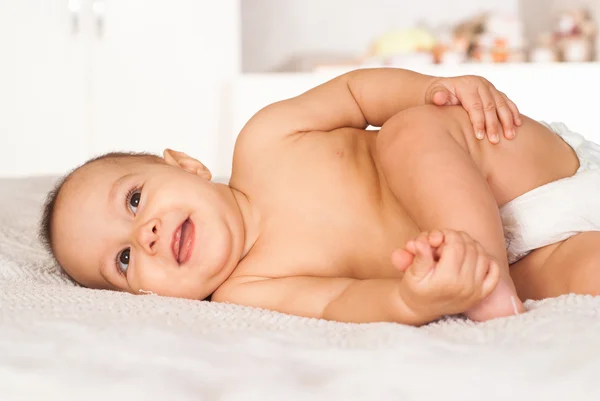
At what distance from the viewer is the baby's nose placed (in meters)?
1.07

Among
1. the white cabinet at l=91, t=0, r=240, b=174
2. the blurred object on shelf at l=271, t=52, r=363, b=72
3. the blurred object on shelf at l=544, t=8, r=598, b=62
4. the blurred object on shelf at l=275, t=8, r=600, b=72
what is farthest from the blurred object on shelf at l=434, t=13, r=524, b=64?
the white cabinet at l=91, t=0, r=240, b=174

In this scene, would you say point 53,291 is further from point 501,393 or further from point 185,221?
point 501,393

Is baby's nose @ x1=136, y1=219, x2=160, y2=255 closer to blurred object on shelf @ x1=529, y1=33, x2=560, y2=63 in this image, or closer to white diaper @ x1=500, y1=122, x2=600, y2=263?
white diaper @ x1=500, y1=122, x2=600, y2=263

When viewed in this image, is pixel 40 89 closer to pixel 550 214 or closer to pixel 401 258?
pixel 550 214

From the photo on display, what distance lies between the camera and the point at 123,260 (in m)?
1.14

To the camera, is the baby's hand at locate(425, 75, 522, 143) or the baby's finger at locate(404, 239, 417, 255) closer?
the baby's finger at locate(404, 239, 417, 255)

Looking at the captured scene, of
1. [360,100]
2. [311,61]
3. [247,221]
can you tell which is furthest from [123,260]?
[311,61]

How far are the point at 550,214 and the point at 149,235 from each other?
562mm

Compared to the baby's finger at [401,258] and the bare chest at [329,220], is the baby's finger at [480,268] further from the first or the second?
the bare chest at [329,220]

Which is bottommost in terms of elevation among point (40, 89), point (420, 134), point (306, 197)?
point (40, 89)

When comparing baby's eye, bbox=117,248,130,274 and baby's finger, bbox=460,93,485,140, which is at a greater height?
baby's finger, bbox=460,93,485,140

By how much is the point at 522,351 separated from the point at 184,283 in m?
0.61

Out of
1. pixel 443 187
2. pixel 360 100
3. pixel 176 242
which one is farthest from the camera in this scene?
pixel 360 100

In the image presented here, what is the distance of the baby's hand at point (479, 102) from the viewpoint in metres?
1.06
